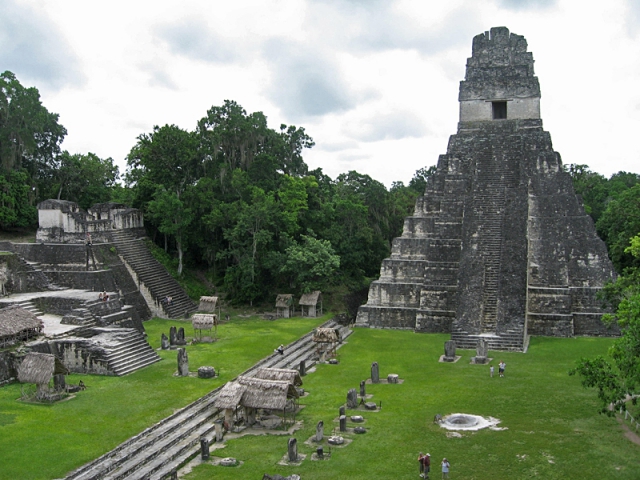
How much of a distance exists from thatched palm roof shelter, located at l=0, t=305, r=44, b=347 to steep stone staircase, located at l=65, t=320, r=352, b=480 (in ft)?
22.4

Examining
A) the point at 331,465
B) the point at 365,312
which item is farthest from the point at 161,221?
the point at 331,465

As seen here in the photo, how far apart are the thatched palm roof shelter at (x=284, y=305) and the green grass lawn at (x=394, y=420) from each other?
729cm

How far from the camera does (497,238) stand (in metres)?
27.7

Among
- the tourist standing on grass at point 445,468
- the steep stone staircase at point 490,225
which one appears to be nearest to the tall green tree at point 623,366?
the tourist standing on grass at point 445,468

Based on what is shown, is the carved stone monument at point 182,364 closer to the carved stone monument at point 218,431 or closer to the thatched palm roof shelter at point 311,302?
the carved stone monument at point 218,431

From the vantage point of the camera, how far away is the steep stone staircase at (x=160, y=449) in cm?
1309

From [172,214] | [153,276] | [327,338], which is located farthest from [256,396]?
[172,214]

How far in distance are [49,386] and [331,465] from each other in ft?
31.4

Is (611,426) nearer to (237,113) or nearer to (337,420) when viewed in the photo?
(337,420)

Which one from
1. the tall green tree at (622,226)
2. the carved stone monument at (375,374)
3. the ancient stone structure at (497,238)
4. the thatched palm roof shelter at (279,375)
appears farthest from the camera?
the tall green tree at (622,226)

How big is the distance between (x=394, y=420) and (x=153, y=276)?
63.4 ft

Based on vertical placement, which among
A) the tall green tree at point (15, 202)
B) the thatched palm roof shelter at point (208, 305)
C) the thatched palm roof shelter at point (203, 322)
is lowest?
the thatched palm roof shelter at point (203, 322)

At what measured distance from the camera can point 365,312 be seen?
2825 cm

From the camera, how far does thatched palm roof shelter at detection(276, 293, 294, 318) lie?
30559 millimetres
